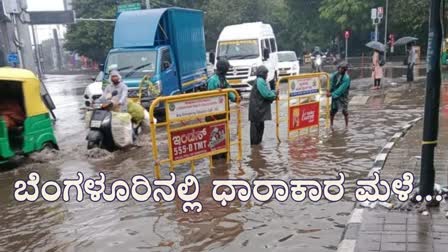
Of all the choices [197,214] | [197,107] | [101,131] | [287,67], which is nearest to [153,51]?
[101,131]

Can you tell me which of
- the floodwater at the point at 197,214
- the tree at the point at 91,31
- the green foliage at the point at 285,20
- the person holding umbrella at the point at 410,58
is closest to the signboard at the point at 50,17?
the floodwater at the point at 197,214

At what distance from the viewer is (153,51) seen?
13.8 meters

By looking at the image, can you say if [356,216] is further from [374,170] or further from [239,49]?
[239,49]

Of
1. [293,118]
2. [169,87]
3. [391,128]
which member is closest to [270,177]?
[293,118]

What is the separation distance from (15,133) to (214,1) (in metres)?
39.3

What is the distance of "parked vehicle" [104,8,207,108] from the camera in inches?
529

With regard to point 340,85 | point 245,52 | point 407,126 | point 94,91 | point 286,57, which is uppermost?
point 245,52

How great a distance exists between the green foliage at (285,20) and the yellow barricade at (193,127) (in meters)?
30.6

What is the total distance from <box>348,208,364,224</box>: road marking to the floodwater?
0.14m

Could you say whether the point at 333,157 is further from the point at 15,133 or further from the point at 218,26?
the point at 218,26

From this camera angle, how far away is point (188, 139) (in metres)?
6.66

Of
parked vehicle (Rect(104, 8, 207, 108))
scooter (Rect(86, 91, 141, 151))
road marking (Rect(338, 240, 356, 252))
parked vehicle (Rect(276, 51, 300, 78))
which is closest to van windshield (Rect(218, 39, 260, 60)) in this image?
parked vehicle (Rect(104, 8, 207, 108))

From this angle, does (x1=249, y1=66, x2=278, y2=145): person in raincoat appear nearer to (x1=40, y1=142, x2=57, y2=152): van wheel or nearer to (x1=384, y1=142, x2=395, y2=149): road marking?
(x1=384, y1=142, x2=395, y2=149): road marking

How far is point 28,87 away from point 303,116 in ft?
17.5
